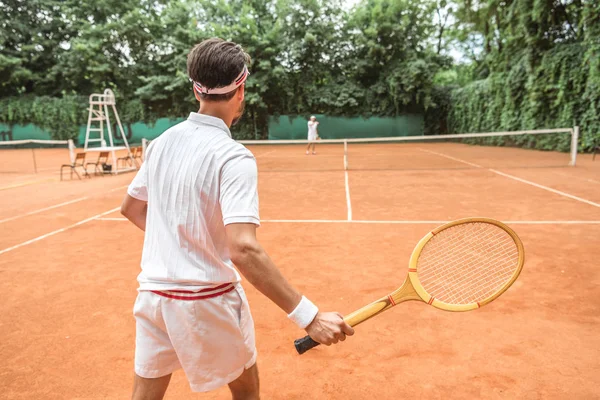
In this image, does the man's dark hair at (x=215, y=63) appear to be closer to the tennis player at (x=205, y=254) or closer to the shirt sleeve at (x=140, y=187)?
the tennis player at (x=205, y=254)

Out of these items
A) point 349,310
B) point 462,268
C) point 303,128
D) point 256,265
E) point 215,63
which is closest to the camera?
point 256,265

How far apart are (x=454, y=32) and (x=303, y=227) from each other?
107 ft

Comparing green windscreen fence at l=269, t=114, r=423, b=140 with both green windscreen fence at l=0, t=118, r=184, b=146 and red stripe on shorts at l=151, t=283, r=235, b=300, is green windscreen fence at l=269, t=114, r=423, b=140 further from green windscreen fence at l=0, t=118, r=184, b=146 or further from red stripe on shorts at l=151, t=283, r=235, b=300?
red stripe on shorts at l=151, t=283, r=235, b=300

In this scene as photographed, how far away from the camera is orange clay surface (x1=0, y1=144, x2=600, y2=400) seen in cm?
250

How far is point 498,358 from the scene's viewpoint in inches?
106

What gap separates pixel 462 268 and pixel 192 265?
10.9 ft

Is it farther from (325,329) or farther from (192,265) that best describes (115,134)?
(325,329)

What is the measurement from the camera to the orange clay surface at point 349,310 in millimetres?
2498

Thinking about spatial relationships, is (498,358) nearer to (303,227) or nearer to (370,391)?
(370,391)

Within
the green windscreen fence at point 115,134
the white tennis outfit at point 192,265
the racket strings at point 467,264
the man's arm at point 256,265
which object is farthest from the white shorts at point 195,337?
the green windscreen fence at point 115,134

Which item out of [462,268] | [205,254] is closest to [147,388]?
[205,254]

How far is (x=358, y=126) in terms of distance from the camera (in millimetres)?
28109

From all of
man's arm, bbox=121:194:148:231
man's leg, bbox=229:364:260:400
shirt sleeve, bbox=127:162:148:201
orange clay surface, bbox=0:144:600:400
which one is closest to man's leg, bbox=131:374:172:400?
man's leg, bbox=229:364:260:400

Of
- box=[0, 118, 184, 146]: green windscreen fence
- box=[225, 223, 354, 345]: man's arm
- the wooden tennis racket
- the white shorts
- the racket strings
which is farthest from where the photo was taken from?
box=[0, 118, 184, 146]: green windscreen fence
